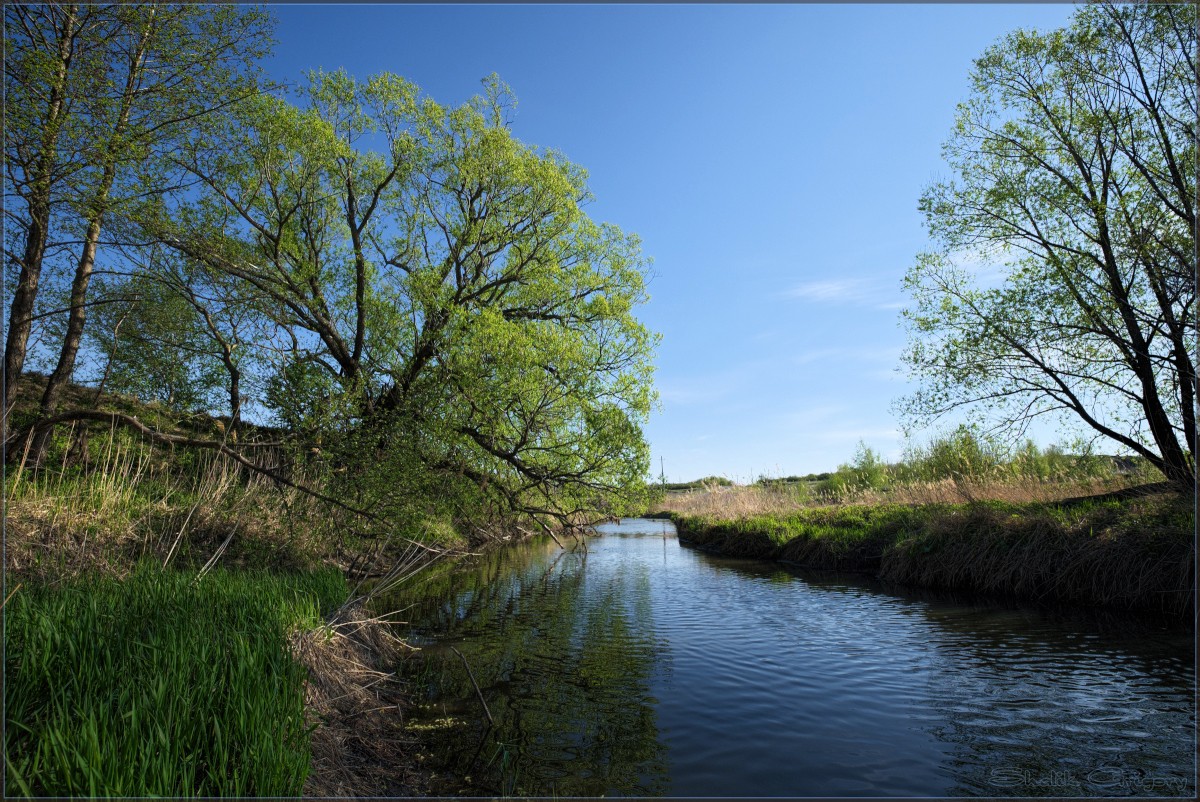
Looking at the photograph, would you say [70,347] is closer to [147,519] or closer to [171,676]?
[147,519]

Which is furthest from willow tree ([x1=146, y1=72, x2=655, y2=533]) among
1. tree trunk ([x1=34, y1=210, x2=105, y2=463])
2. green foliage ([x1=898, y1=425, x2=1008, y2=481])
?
green foliage ([x1=898, y1=425, x2=1008, y2=481])

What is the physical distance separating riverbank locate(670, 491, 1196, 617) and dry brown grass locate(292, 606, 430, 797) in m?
11.0

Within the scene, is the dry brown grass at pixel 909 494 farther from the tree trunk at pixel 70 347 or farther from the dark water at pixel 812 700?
the tree trunk at pixel 70 347

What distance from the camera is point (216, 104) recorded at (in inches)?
392

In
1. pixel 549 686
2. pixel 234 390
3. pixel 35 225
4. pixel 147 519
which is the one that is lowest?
pixel 549 686

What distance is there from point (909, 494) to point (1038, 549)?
9262 mm

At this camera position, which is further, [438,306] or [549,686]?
[438,306]

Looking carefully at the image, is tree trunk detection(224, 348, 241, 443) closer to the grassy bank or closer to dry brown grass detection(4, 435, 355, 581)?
dry brown grass detection(4, 435, 355, 581)

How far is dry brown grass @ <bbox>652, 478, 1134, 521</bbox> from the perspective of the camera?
43.4 feet

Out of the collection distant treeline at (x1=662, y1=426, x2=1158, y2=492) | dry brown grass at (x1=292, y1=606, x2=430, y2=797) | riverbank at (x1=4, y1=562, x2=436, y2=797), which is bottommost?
dry brown grass at (x1=292, y1=606, x2=430, y2=797)

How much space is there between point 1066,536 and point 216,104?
17.8 metres

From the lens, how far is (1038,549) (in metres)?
10.9

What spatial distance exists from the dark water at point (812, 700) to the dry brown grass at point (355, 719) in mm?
381

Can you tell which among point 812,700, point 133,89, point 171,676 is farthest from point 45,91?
point 812,700
